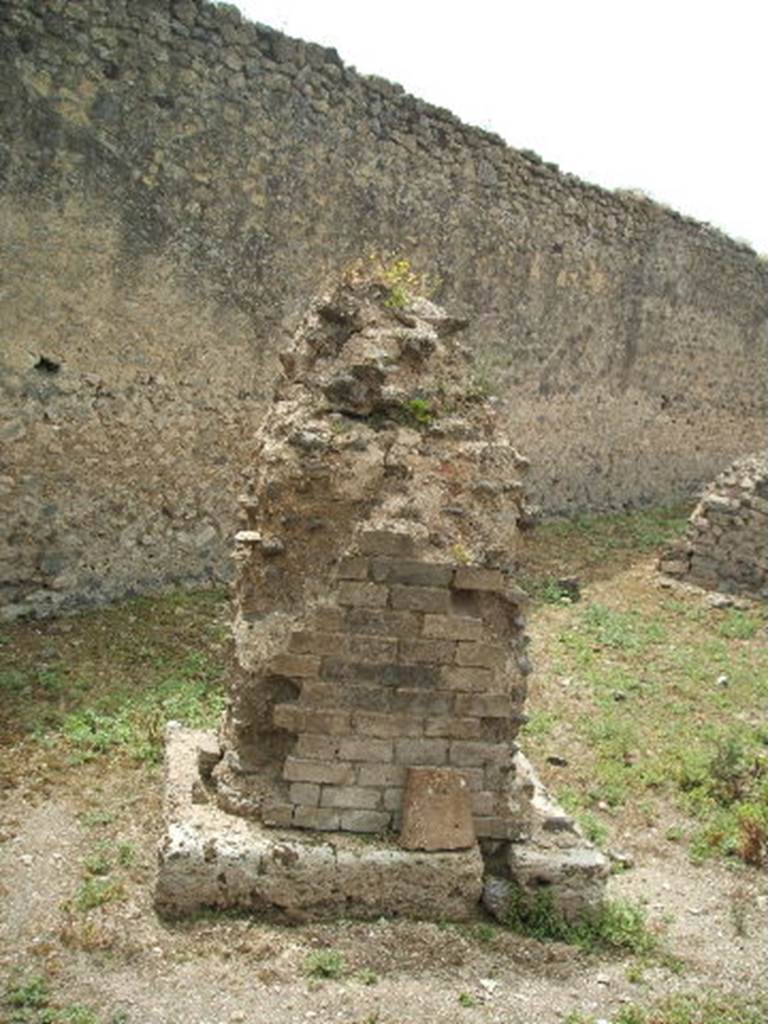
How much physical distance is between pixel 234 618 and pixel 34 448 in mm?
3557

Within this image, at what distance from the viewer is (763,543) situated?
36.3 feet

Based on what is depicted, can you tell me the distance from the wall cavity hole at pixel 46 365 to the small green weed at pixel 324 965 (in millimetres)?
4987

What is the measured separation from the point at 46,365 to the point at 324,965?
16.7 ft

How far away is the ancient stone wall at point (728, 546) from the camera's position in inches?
435

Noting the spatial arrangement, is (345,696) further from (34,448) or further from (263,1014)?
(34,448)

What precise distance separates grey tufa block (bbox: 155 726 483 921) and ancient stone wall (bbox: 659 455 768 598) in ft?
25.5

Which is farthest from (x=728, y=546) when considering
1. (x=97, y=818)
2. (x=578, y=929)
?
(x=97, y=818)

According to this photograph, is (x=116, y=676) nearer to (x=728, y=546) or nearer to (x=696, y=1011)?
(x=696, y=1011)

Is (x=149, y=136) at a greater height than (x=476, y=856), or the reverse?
(x=149, y=136)

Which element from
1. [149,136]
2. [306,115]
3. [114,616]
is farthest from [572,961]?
[306,115]

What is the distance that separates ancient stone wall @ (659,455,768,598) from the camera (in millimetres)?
11039

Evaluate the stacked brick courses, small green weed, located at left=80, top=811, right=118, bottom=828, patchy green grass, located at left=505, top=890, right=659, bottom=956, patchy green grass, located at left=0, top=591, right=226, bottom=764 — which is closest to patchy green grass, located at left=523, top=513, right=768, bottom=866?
patchy green grass, located at left=505, top=890, right=659, bottom=956

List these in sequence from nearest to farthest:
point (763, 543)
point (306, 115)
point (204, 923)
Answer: point (204, 923) → point (306, 115) → point (763, 543)

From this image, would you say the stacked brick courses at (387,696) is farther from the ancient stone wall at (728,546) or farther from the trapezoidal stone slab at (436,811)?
the ancient stone wall at (728,546)
